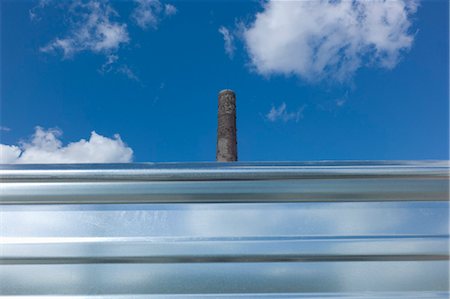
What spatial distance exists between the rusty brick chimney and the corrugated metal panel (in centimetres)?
1042

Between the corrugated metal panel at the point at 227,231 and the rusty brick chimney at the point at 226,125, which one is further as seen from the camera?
the rusty brick chimney at the point at 226,125

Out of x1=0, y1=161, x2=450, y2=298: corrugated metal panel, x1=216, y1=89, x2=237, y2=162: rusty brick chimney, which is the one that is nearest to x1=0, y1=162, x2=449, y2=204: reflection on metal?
x1=0, y1=161, x2=450, y2=298: corrugated metal panel

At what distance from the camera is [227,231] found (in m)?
0.64

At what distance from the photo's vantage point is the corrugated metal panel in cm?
62

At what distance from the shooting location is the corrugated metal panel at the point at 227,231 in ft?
2.03

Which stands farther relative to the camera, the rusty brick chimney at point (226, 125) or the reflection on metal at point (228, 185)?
the rusty brick chimney at point (226, 125)

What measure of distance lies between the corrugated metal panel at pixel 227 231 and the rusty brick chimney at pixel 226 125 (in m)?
10.4

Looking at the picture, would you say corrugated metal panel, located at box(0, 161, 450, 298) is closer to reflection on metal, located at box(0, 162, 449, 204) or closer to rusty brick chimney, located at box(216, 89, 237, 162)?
reflection on metal, located at box(0, 162, 449, 204)

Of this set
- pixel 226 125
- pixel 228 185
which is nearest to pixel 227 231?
pixel 228 185

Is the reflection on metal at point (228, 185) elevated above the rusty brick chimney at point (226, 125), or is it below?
below

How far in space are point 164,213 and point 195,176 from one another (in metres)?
0.08

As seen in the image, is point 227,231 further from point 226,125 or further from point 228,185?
point 226,125

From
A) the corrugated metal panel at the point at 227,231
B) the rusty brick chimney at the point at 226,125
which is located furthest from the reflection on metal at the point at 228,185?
the rusty brick chimney at the point at 226,125

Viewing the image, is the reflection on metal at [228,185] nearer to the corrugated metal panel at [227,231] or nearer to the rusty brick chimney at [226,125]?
the corrugated metal panel at [227,231]
